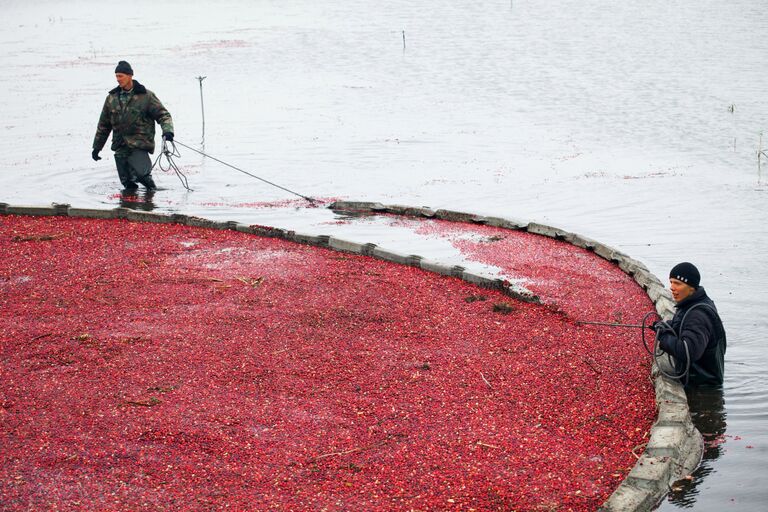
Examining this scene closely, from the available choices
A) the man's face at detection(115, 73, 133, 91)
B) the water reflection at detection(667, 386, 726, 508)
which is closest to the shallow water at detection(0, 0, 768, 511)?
the water reflection at detection(667, 386, 726, 508)

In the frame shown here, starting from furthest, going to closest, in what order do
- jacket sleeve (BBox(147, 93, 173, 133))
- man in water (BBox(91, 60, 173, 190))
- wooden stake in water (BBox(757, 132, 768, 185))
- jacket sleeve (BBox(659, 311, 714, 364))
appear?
wooden stake in water (BBox(757, 132, 768, 185)), jacket sleeve (BBox(147, 93, 173, 133)), man in water (BBox(91, 60, 173, 190)), jacket sleeve (BBox(659, 311, 714, 364))

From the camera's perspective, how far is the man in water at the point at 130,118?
45.6ft

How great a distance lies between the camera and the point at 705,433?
7.01 metres

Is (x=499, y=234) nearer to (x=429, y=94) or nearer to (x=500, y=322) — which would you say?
(x=500, y=322)

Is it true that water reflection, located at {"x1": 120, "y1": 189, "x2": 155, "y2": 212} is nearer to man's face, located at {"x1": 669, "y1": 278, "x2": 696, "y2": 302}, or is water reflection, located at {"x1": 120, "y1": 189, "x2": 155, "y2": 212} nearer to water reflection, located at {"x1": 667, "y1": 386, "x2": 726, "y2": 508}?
man's face, located at {"x1": 669, "y1": 278, "x2": 696, "y2": 302}

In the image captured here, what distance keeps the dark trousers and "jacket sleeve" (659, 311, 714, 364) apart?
404 inches

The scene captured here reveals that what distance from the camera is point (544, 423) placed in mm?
6625

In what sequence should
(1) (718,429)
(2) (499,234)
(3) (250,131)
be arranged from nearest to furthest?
1. (1) (718,429)
2. (2) (499,234)
3. (3) (250,131)

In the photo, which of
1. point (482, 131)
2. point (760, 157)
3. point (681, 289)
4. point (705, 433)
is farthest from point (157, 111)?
point (760, 157)

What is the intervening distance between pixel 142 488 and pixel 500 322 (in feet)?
13.9

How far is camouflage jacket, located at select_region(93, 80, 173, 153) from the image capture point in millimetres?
13969

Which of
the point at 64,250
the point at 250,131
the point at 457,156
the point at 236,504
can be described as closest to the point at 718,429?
the point at 236,504

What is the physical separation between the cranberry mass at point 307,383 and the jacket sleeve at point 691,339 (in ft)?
1.41

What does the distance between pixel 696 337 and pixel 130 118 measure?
1006 cm
